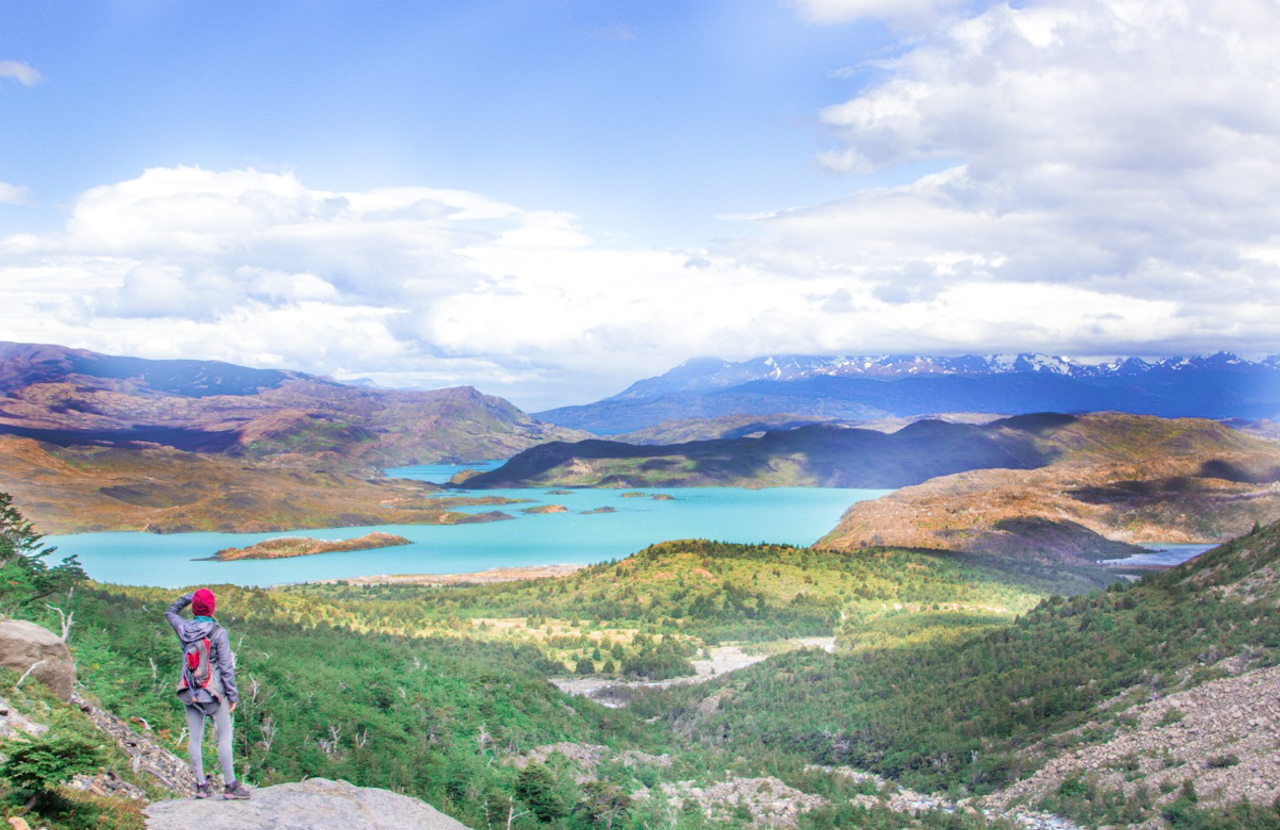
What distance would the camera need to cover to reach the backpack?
10719 mm

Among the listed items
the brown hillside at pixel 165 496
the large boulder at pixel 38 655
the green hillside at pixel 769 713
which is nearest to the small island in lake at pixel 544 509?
the brown hillside at pixel 165 496

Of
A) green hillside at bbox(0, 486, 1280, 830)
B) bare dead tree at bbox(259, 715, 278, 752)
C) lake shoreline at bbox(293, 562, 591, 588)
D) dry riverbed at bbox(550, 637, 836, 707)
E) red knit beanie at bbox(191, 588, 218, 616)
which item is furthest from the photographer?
lake shoreline at bbox(293, 562, 591, 588)

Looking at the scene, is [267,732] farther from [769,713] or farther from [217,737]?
[769,713]

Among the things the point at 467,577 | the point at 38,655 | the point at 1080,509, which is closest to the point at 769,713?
the point at 38,655

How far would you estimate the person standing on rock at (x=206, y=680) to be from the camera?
35.2ft

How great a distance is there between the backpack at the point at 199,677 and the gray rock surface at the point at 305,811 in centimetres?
127

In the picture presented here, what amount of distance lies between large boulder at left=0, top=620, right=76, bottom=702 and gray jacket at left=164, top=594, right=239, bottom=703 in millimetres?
4178

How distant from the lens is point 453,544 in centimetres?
14050

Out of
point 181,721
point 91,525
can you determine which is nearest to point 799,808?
point 181,721

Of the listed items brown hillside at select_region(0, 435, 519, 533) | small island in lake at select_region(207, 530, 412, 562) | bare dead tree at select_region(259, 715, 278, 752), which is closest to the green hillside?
bare dead tree at select_region(259, 715, 278, 752)

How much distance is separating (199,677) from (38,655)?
480cm

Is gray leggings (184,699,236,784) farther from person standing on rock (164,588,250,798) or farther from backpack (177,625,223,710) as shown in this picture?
backpack (177,625,223,710)

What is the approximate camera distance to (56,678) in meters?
13.4

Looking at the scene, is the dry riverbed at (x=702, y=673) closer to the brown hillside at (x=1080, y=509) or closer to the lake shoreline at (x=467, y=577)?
the lake shoreline at (x=467, y=577)
